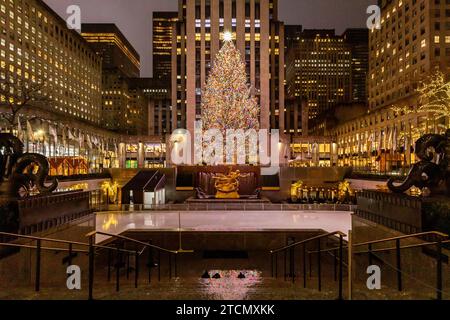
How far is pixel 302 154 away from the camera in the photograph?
8575 centimetres

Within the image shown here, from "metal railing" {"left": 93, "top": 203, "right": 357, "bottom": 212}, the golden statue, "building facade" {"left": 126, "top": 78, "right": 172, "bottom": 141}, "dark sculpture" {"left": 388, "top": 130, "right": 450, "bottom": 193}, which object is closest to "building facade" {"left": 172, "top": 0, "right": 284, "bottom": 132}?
"building facade" {"left": 126, "top": 78, "right": 172, "bottom": 141}

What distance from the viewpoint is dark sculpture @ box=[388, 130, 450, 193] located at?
31.7ft

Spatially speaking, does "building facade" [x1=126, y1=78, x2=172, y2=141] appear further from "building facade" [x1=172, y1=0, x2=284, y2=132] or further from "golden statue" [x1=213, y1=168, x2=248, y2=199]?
"golden statue" [x1=213, y1=168, x2=248, y2=199]

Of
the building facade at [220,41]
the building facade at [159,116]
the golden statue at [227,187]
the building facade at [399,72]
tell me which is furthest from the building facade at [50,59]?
the building facade at [399,72]

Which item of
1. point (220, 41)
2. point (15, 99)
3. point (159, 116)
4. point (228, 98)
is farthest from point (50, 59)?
Result: point (228, 98)

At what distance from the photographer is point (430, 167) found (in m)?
9.81

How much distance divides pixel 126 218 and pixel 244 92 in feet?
85.3

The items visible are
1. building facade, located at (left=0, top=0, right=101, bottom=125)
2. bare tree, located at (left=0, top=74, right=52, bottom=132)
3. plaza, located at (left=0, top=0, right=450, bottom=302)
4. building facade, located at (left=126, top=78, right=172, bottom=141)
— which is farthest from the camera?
building facade, located at (left=126, top=78, right=172, bottom=141)

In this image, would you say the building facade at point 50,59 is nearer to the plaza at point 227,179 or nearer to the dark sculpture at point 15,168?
the plaza at point 227,179

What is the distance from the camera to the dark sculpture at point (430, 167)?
966cm

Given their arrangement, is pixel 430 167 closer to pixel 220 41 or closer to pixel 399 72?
pixel 220 41

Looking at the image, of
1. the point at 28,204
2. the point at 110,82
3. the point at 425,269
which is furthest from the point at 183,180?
the point at 110,82

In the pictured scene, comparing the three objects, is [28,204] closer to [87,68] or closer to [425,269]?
[425,269]

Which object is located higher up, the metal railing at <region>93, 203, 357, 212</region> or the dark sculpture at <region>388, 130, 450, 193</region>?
the dark sculpture at <region>388, 130, 450, 193</region>
